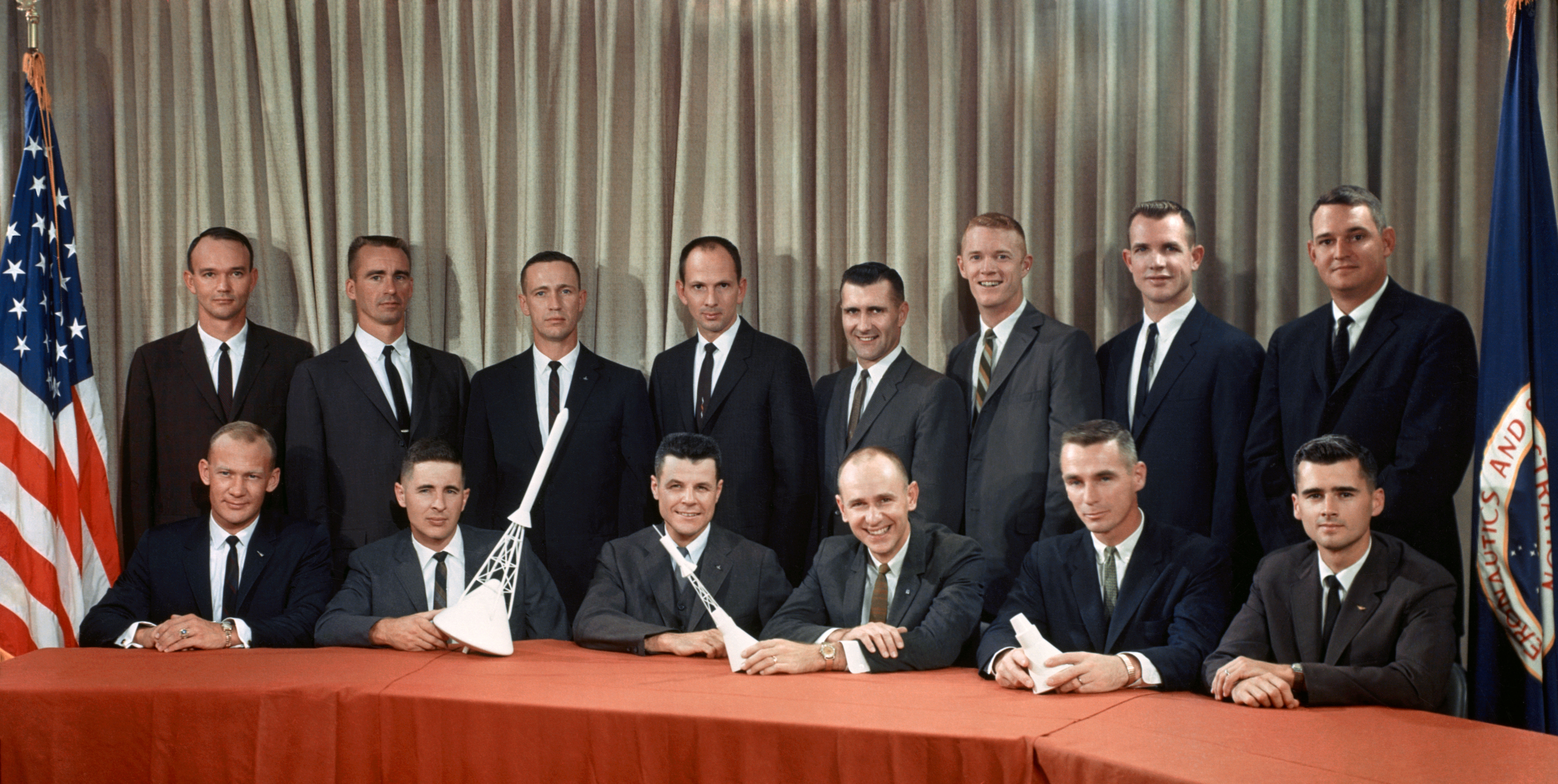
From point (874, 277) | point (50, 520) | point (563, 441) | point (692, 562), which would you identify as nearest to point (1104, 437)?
point (874, 277)

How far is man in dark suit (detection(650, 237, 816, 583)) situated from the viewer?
4.38m

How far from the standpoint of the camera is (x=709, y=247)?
4500 millimetres

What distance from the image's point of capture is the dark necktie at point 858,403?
13.8 ft

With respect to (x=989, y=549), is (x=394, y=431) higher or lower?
higher

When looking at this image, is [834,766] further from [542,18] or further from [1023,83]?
[542,18]

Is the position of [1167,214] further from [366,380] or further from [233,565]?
[233,565]

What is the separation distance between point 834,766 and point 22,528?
3.37 metres

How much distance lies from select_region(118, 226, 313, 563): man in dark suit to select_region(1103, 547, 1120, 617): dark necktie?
10.2ft

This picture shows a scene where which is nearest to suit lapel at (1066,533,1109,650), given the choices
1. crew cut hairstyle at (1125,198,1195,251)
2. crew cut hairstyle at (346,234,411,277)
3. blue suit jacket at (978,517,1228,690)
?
blue suit jacket at (978,517,1228,690)

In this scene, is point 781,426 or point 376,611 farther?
Result: point 781,426

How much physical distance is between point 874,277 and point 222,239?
2.54 meters

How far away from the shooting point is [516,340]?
17.3ft

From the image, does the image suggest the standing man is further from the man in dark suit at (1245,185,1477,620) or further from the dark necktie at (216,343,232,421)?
the dark necktie at (216,343,232,421)

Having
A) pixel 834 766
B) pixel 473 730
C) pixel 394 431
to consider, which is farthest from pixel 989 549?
pixel 394 431
